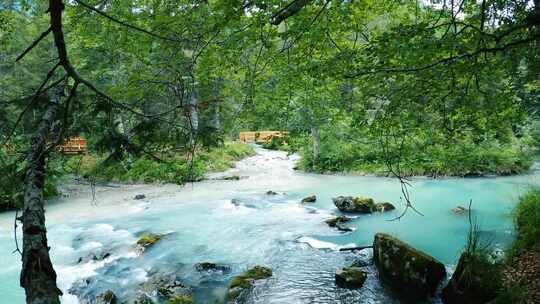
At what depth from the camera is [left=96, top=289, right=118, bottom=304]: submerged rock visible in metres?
6.55

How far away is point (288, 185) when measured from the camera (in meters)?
18.0

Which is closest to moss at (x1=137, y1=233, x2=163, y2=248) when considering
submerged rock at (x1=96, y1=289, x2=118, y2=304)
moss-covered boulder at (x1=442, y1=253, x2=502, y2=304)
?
submerged rock at (x1=96, y1=289, x2=118, y2=304)

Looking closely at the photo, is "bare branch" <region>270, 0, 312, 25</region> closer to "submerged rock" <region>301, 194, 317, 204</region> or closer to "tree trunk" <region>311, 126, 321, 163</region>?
"submerged rock" <region>301, 194, 317, 204</region>

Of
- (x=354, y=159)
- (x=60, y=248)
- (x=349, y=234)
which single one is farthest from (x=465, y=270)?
(x=354, y=159)

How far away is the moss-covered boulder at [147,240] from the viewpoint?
31.1 feet

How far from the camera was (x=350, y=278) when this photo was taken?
22.0ft

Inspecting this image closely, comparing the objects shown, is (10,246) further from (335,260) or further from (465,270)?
(465,270)

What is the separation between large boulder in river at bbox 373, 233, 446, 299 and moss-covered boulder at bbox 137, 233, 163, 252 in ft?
18.7

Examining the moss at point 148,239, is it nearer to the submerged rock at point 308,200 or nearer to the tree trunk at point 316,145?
the submerged rock at point 308,200

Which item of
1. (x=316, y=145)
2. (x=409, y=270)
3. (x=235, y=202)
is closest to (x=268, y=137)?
(x=409, y=270)

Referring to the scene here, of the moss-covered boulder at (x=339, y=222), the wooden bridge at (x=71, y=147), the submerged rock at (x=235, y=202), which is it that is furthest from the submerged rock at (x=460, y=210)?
the wooden bridge at (x=71, y=147)

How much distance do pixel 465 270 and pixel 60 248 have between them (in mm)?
9354

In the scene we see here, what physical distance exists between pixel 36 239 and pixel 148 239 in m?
8.10

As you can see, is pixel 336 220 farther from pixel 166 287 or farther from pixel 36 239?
pixel 36 239
